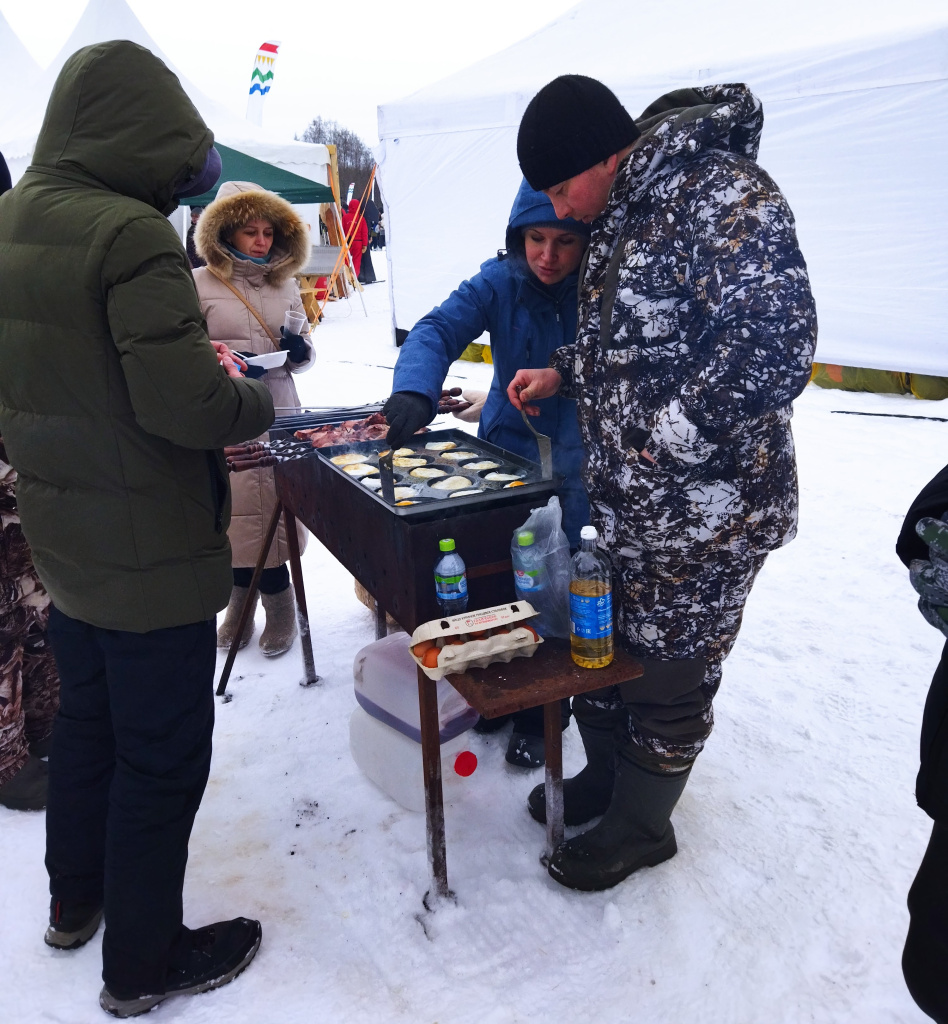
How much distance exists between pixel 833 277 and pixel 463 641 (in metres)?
6.56

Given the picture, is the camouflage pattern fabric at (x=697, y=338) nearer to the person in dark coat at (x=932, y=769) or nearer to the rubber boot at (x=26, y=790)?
the person in dark coat at (x=932, y=769)

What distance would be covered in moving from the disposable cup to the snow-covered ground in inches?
58.8

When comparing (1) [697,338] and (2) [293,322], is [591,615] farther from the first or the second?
(2) [293,322]

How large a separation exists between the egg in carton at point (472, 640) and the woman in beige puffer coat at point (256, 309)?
1.60 meters

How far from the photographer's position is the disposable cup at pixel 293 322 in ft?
11.2

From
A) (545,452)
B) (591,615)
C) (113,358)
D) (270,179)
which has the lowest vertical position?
(591,615)

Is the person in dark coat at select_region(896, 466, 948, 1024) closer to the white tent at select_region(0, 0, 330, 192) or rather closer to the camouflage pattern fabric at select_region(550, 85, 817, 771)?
the camouflage pattern fabric at select_region(550, 85, 817, 771)

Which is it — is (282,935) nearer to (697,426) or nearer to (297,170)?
(697,426)

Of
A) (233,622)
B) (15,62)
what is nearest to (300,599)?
(233,622)

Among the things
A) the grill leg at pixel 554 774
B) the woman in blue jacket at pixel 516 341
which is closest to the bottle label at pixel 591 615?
the grill leg at pixel 554 774

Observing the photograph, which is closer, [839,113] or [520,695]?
[520,695]

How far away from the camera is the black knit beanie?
175 cm

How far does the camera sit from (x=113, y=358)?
1554mm

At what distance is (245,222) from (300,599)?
1.61 metres
